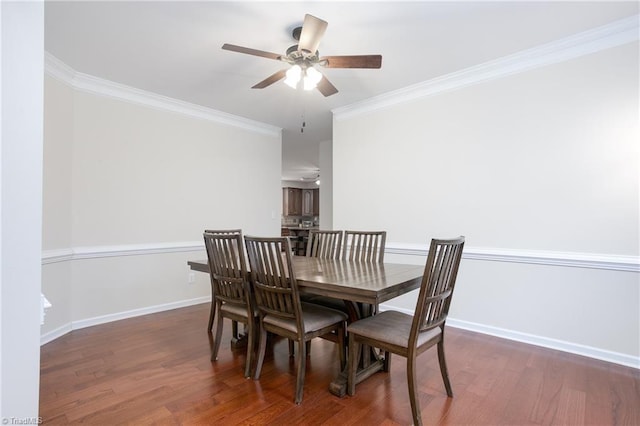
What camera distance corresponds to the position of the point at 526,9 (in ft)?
6.97

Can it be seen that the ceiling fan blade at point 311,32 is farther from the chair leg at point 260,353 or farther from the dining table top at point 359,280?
the chair leg at point 260,353

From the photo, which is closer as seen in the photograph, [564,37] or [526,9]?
[526,9]

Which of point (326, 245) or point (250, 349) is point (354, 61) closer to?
point (326, 245)

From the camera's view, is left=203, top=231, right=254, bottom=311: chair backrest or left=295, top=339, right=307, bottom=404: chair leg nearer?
left=295, top=339, right=307, bottom=404: chair leg

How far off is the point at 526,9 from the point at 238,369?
10.3 feet

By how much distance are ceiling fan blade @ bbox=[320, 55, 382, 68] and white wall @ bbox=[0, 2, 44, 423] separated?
5.25 feet

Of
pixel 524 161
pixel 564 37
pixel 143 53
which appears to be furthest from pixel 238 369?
pixel 564 37

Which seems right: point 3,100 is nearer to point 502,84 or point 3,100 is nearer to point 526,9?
point 526,9

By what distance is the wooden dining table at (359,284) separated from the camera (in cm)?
168

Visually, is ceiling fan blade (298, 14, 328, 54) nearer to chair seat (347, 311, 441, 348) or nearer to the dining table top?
the dining table top

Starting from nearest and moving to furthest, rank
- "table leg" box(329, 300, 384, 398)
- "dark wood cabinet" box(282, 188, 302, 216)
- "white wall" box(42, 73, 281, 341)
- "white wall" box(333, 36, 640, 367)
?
"table leg" box(329, 300, 384, 398), "white wall" box(333, 36, 640, 367), "white wall" box(42, 73, 281, 341), "dark wood cabinet" box(282, 188, 302, 216)

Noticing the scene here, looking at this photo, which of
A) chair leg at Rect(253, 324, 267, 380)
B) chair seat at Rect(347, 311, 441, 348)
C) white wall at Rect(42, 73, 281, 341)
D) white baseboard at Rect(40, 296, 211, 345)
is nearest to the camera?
chair seat at Rect(347, 311, 441, 348)

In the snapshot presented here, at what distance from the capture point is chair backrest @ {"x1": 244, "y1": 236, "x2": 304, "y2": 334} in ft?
6.13

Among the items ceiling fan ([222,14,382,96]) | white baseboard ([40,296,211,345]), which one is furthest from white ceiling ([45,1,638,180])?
white baseboard ([40,296,211,345])
